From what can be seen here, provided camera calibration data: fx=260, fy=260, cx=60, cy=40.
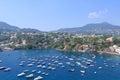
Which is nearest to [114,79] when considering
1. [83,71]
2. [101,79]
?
[101,79]

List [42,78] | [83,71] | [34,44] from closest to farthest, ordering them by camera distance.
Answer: [42,78], [83,71], [34,44]

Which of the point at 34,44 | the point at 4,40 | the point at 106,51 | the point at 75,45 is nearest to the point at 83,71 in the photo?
the point at 106,51

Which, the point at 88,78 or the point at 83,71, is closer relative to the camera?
the point at 88,78

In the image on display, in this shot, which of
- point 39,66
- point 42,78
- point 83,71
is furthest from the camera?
point 39,66

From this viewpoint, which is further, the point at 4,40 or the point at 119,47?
the point at 4,40

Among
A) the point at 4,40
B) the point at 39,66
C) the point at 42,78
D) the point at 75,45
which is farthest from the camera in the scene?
the point at 4,40

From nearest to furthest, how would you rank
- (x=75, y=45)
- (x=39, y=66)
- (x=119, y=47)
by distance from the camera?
(x=39, y=66)
(x=119, y=47)
(x=75, y=45)

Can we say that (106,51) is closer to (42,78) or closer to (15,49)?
(15,49)

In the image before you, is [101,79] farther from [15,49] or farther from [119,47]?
[15,49]
